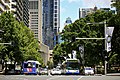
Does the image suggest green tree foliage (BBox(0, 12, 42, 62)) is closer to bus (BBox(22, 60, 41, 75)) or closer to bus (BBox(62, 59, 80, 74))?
bus (BBox(22, 60, 41, 75))

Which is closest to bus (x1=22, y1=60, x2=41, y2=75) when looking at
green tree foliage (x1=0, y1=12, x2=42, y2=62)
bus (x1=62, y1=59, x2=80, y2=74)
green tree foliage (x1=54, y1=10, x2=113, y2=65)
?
green tree foliage (x1=0, y1=12, x2=42, y2=62)

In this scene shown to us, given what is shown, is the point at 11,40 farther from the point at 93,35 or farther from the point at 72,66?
the point at 93,35

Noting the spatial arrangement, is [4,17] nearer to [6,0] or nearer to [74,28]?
[74,28]

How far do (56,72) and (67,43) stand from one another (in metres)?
8.73

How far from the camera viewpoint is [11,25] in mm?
70062

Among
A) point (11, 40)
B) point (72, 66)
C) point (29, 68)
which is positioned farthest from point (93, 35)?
point (11, 40)

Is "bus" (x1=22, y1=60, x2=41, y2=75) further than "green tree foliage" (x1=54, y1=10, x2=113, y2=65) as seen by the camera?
Yes

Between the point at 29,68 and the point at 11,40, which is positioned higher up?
the point at 11,40

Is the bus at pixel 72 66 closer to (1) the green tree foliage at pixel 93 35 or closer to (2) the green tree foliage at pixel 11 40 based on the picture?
(1) the green tree foliage at pixel 93 35

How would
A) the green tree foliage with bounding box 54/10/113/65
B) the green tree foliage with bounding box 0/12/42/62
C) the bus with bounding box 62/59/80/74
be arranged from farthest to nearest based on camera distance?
1. the green tree foliage with bounding box 0/12/42/62
2. the green tree foliage with bounding box 54/10/113/65
3. the bus with bounding box 62/59/80/74

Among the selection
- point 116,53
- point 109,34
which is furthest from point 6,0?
point 109,34

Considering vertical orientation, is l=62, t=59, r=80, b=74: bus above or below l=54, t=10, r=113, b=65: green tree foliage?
below

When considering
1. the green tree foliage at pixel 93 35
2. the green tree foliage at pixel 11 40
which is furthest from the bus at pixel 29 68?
the green tree foliage at pixel 93 35

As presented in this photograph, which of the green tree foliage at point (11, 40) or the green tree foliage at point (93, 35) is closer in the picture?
the green tree foliage at point (93, 35)
